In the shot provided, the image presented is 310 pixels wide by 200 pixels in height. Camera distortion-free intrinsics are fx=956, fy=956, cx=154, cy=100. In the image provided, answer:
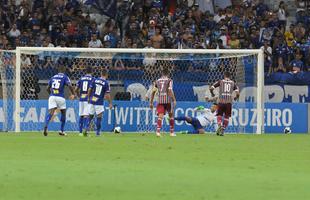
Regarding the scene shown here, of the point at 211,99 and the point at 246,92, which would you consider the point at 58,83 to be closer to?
the point at 211,99

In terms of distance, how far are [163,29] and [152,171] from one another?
23341 mm

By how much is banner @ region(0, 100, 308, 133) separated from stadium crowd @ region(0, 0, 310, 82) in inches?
68.4

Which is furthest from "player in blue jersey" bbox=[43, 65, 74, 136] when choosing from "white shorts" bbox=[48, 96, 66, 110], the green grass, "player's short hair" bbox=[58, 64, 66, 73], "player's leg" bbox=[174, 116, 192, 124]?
the green grass

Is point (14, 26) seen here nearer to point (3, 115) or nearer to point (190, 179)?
point (3, 115)

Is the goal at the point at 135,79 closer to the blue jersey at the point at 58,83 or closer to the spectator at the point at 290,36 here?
the blue jersey at the point at 58,83

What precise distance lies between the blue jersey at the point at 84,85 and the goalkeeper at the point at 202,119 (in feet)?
11.3

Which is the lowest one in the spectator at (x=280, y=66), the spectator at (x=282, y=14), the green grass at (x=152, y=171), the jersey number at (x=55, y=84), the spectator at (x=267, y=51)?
the green grass at (x=152, y=171)

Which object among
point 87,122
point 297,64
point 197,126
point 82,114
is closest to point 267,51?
point 297,64

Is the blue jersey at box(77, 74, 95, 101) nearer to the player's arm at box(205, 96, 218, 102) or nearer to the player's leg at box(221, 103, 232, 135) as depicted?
the player's leg at box(221, 103, 232, 135)

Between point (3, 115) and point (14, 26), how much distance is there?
18.9 feet

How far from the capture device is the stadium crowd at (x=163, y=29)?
36.2 m

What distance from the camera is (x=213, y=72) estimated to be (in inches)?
1316

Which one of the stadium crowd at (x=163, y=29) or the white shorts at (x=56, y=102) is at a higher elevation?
the stadium crowd at (x=163, y=29)

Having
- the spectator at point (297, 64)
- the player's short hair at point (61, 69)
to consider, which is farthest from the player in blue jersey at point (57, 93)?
the spectator at point (297, 64)
